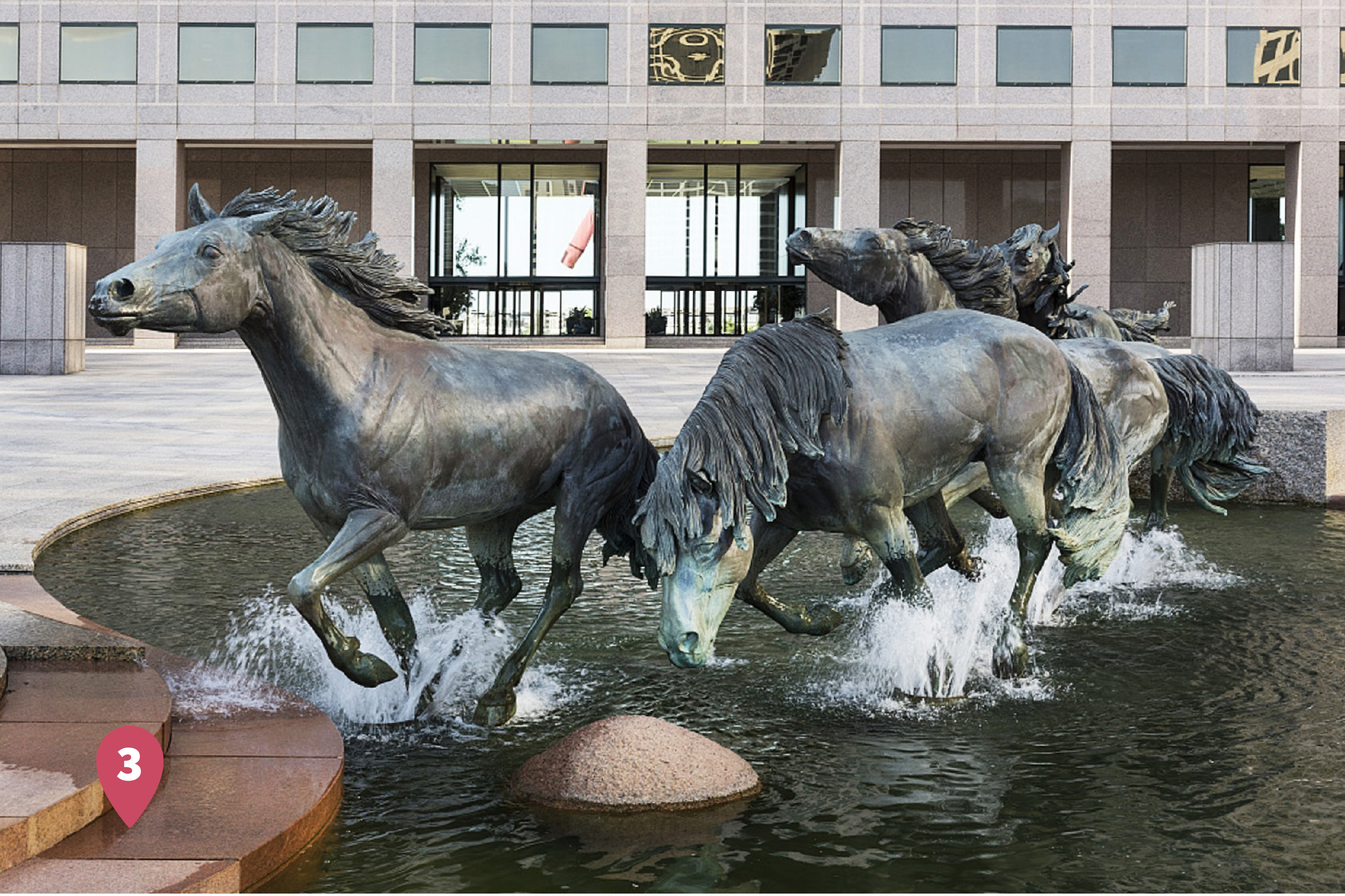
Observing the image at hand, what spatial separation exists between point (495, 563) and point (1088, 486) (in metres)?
2.98

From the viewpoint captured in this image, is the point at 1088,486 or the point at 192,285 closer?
the point at 192,285

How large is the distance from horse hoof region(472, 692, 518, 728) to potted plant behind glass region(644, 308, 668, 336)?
4692 centimetres

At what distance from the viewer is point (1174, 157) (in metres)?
50.8

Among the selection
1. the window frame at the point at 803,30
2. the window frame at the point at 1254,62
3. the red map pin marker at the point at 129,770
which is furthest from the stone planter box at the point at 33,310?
the window frame at the point at 1254,62

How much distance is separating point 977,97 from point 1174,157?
9428 mm

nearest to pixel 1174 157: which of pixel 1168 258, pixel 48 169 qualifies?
pixel 1168 258

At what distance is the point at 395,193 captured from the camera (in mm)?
45750

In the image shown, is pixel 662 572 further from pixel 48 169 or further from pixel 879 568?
pixel 48 169

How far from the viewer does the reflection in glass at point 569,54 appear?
150 feet

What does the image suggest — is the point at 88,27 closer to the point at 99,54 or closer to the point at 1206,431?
the point at 99,54

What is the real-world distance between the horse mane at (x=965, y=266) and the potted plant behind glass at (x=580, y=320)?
44.7m

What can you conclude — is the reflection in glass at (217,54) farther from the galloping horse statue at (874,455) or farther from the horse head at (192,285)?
the horse head at (192,285)

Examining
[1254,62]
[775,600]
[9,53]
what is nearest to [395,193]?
[9,53]

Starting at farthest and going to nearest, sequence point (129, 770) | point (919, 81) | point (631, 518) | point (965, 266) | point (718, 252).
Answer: point (718, 252) < point (919, 81) < point (965, 266) < point (631, 518) < point (129, 770)
